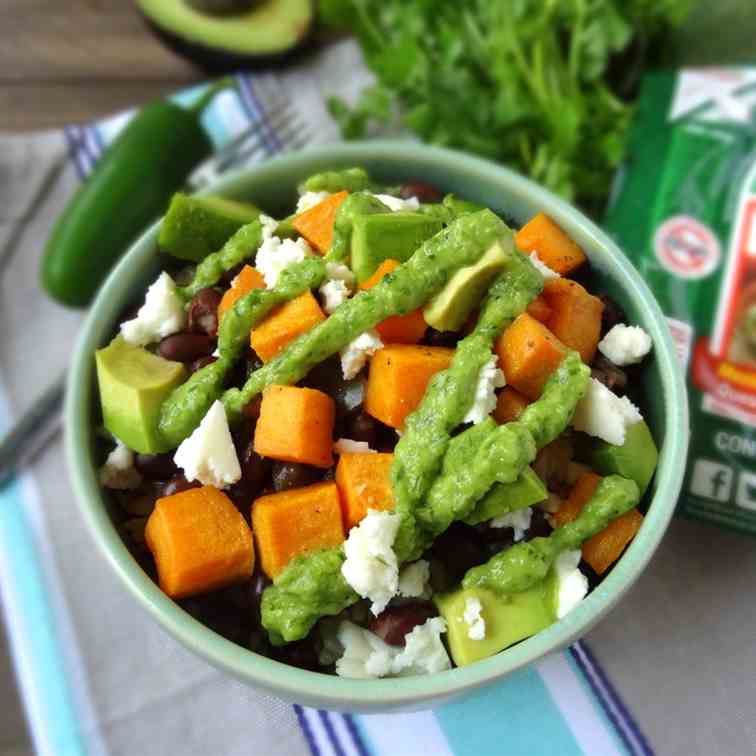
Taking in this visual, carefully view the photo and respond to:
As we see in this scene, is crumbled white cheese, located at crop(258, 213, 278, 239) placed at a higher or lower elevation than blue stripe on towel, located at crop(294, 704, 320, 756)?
higher

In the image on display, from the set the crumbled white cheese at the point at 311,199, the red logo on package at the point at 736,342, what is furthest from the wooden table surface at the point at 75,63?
the red logo on package at the point at 736,342

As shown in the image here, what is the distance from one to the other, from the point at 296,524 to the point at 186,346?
28cm

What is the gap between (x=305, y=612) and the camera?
3.18 ft

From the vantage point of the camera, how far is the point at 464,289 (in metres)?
1.02

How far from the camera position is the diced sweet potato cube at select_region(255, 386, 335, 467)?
1000 millimetres

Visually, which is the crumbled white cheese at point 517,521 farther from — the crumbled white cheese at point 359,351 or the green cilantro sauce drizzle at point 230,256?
the green cilantro sauce drizzle at point 230,256

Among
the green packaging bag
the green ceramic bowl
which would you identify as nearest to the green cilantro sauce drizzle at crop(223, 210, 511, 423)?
the green ceramic bowl

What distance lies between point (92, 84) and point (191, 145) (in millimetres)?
359

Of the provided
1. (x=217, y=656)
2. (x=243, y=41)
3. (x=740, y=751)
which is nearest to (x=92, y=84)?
(x=243, y=41)

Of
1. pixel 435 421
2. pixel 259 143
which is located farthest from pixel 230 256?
pixel 259 143

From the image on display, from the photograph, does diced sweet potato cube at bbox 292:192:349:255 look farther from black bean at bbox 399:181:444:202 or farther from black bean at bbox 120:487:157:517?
black bean at bbox 120:487:157:517

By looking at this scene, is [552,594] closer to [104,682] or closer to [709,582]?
[709,582]

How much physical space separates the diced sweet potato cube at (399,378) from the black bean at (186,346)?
24 cm

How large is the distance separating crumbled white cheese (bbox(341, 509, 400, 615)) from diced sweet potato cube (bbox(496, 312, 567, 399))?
211 millimetres
